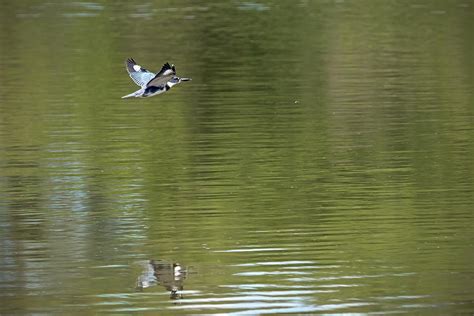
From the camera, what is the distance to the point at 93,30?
142 feet

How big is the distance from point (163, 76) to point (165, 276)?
3.35m

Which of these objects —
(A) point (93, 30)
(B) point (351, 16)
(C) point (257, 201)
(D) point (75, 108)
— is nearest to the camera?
(C) point (257, 201)

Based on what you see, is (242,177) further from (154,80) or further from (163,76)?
(163,76)

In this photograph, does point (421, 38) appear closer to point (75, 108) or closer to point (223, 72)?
point (223, 72)

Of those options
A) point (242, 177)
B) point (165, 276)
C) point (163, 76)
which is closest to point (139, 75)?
point (163, 76)

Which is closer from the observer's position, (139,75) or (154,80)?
(154,80)

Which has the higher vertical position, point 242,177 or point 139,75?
point 139,75

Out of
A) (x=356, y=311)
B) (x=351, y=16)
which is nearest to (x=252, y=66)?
(x=351, y=16)

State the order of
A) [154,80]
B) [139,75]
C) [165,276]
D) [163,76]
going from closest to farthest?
[165,276] < [163,76] < [154,80] < [139,75]

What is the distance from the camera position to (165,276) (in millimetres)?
14617

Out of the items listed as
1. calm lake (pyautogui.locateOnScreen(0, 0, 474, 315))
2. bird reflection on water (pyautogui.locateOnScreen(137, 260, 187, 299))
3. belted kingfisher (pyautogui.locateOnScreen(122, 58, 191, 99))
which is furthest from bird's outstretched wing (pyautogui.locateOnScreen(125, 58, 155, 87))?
bird reflection on water (pyautogui.locateOnScreen(137, 260, 187, 299))

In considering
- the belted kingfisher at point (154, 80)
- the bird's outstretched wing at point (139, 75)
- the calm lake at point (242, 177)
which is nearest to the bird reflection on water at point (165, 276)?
the calm lake at point (242, 177)

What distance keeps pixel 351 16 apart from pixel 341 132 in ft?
75.2

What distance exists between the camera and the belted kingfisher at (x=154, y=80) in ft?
55.5
